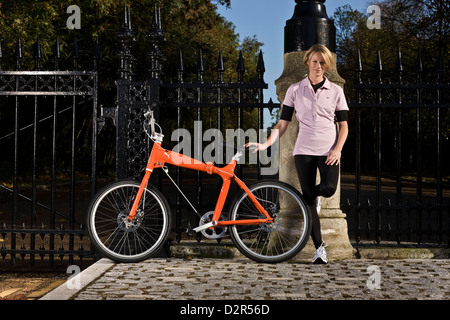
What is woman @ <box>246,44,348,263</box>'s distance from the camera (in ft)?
18.9

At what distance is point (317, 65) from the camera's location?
5871 mm

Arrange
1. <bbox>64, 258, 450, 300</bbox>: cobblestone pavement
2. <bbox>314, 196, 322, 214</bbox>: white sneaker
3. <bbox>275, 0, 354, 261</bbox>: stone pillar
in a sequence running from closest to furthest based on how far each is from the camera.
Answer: <bbox>64, 258, 450, 300</bbox>: cobblestone pavement → <bbox>314, 196, 322, 214</bbox>: white sneaker → <bbox>275, 0, 354, 261</bbox>: stone pillar

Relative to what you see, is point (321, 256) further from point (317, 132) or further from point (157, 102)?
point (157, 102)

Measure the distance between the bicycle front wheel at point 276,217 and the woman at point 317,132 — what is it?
231 mm

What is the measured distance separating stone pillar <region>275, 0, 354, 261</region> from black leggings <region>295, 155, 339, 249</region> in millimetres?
389

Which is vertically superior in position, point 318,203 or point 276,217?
point 318,203

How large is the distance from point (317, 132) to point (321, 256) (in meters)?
1.33

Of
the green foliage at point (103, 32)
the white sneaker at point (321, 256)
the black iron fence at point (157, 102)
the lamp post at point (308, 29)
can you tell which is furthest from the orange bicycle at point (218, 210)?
the green foliage at point (103, 32)

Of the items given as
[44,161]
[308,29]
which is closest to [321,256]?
[308,29]

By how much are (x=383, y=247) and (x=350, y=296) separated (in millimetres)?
2305

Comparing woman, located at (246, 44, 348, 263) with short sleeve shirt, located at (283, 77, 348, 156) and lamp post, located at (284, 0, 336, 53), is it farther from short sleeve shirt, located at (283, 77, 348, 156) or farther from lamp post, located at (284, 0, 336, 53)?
lamp post, located at (284, 0, 336, 53)

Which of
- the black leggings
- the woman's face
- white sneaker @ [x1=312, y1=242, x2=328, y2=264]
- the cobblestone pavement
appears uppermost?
the woman's face

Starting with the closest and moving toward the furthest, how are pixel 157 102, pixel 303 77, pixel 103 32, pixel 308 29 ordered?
pixel 303 77, pixel 308 29, pixel 157 102, pixel 103 32

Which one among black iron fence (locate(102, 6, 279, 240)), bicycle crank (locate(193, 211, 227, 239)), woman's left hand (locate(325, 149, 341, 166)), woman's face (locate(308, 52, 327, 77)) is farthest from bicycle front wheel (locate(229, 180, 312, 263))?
woman's face (locate(308, 52, 327, 77))
